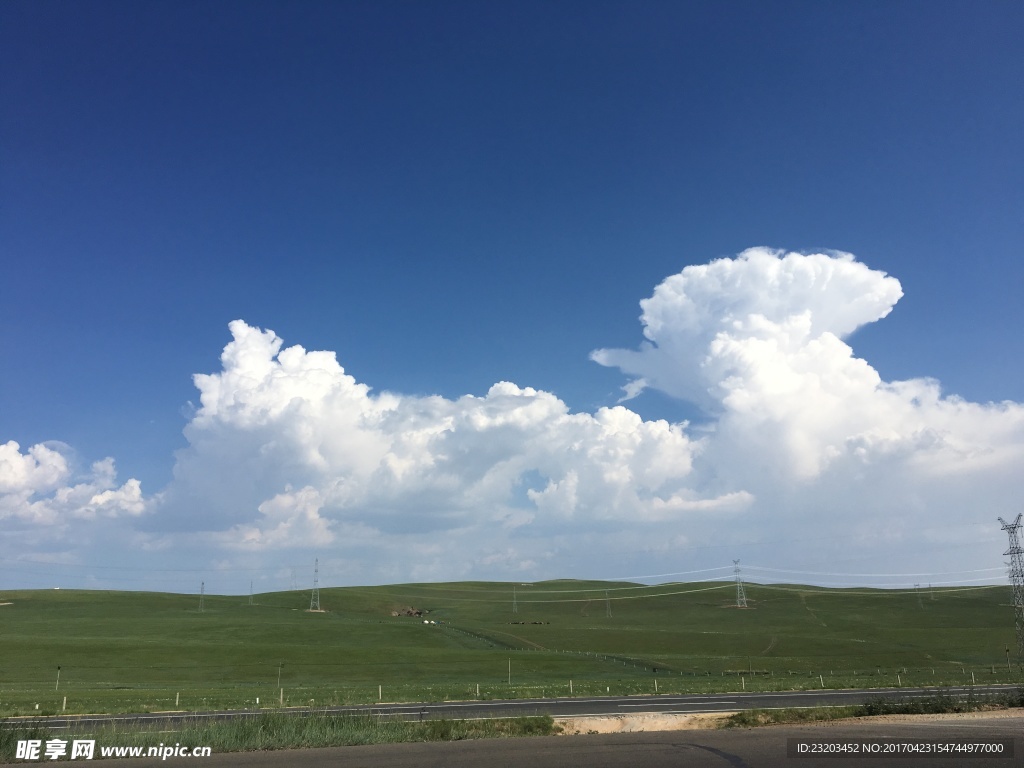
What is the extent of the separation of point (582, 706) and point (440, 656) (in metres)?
54.8

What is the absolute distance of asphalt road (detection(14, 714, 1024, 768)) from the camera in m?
21.0

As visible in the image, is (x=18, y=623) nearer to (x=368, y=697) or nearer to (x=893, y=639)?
(x=368, y=697)

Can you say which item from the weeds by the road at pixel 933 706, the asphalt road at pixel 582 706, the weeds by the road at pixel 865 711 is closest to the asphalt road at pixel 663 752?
the weeds by the road at pixel 865 711

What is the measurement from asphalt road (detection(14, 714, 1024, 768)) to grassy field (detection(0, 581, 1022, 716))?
29.4 m

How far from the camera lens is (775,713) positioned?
32.7 metres

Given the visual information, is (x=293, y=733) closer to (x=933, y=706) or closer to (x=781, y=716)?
(x=781, y=716)

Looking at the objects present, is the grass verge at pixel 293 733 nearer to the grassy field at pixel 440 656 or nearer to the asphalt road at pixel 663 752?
the asphalt road at pixel 663 752

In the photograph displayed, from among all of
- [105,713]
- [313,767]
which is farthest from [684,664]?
[313,767]

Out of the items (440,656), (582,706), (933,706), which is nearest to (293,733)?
(582,706)

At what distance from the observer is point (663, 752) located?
23312 mm

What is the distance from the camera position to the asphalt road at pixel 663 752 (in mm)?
21047

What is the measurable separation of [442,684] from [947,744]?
55.7m

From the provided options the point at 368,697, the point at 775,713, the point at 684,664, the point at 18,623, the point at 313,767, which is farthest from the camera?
the point at 18,623

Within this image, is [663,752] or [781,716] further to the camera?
[781,716]
